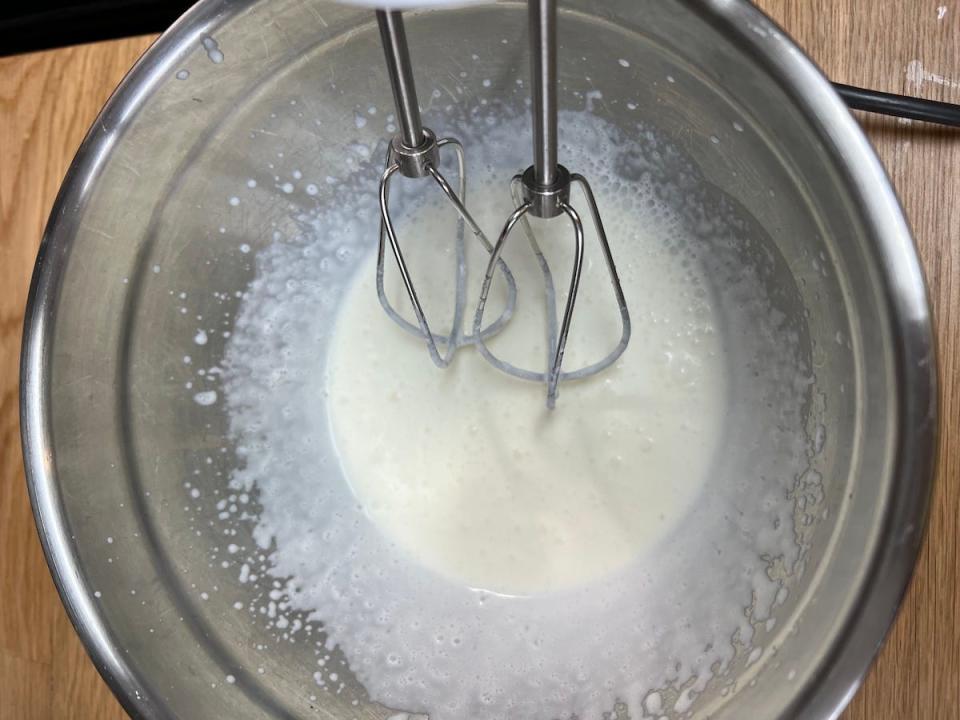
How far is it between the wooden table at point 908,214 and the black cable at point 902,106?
11 mm

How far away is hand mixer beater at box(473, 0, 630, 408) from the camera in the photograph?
347mm

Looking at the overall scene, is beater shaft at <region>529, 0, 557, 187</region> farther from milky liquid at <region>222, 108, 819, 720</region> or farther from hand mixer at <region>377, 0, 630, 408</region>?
milky liquid at <region>222, 108, 819, 720</region>

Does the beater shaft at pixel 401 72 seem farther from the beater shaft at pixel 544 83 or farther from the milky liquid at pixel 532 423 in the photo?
the milky liquid at pixel 532 423

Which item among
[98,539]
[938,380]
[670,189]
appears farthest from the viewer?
[670,189]

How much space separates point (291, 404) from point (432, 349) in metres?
0.12

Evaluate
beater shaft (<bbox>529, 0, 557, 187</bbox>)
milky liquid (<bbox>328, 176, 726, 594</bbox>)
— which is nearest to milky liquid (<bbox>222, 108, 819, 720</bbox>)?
milky liquid (<bbox>328, 176, 726, 594</bbox>)

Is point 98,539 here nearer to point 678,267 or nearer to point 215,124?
point 215,124

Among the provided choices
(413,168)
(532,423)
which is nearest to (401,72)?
(413,168)

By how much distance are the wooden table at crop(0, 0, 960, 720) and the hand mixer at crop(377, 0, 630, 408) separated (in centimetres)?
20

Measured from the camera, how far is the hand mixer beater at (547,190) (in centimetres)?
35

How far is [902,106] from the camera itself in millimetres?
516

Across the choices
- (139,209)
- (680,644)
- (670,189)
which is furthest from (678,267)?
(139,209)

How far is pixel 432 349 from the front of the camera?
2.06 ft

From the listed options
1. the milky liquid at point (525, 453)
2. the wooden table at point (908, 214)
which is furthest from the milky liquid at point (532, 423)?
the wooden table at point (908, 214)
